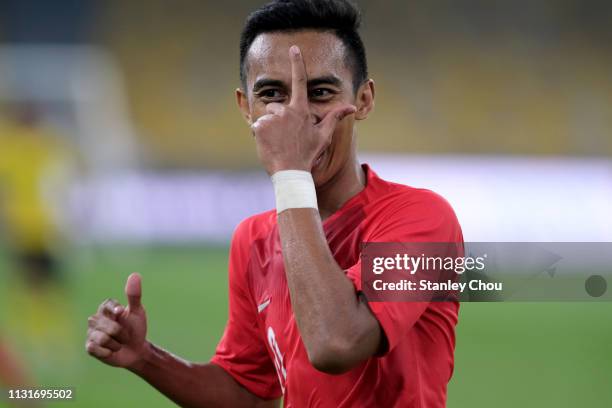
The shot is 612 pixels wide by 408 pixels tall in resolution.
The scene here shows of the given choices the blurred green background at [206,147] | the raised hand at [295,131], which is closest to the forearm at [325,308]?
the raised hand at [295,131]

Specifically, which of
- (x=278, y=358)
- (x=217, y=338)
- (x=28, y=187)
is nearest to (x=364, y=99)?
(x=278, y=358)

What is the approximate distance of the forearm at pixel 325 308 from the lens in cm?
218

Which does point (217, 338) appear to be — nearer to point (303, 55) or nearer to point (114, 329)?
point (114, 329)

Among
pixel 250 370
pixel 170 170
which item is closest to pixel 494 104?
pixel 170 170

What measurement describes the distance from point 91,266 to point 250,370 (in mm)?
9858

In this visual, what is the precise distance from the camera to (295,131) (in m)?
2.40

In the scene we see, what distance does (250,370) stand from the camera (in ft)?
9.87

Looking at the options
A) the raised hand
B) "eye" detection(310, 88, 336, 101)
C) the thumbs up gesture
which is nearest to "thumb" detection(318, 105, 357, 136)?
the raised hand

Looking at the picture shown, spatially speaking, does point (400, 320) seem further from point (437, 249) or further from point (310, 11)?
point (310, 11)

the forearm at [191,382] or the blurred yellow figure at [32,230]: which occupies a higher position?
the blurred yellow figure at [32,230]

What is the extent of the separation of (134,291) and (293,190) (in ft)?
2.06

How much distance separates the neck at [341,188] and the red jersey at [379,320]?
0.04 meters

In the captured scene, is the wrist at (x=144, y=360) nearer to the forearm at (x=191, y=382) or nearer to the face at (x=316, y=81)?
the forearm at (x=191, y=382)

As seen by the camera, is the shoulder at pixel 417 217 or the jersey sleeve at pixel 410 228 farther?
the shoulder at pixel 417 217
